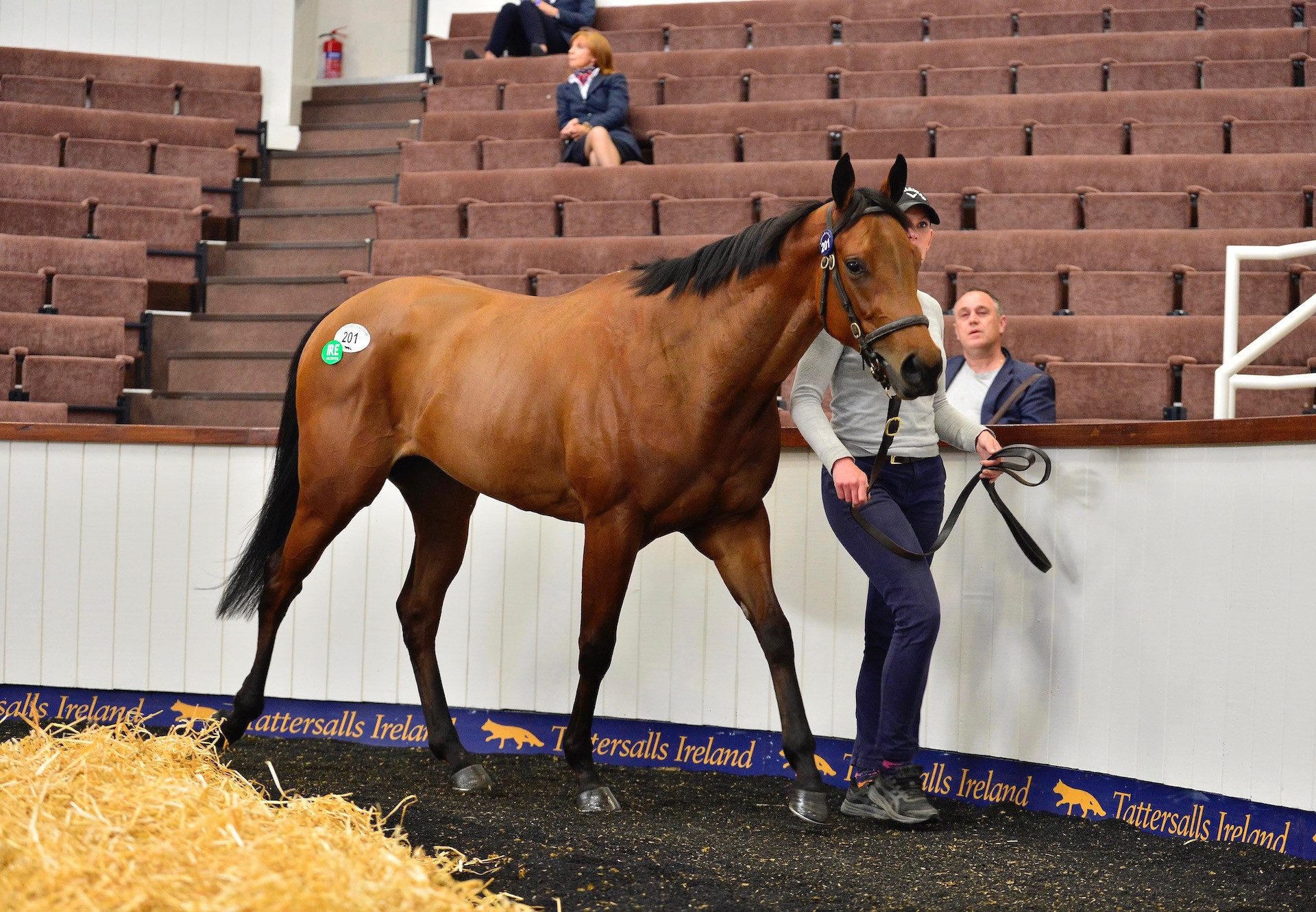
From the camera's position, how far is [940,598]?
387cm

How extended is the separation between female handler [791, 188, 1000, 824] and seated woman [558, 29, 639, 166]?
4.57m

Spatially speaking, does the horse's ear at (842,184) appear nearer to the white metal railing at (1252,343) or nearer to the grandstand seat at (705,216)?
the white metal railing at (1252,343)

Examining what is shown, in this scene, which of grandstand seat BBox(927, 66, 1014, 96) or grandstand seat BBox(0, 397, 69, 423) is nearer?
grandstand seat BBox(0, 397, 69, 423)

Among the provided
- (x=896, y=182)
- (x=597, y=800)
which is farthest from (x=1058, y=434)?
(x=597, y=800)

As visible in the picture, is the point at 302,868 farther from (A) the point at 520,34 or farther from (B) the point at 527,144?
(A) the point at 520,34

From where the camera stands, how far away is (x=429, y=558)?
424cm

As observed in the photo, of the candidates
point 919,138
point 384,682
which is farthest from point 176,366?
point 919,138

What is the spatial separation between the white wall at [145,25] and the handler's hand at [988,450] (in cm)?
842

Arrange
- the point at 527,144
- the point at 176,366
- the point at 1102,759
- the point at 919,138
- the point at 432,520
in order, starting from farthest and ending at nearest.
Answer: the point at 527,144 < the point at 919,138 < the point at 176,366 < the point at 432,520 < the point at 1102,759

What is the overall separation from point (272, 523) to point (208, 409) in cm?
262

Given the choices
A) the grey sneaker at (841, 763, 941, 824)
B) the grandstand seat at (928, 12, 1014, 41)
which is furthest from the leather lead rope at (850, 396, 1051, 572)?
the grandstand seat at (928, 12, 1014, 41)

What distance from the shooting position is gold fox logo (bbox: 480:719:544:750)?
4508 mm

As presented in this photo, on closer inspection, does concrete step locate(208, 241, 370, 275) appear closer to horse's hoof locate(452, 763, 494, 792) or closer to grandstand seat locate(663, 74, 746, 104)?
grandstand seat locate(663, 74, 746, 104)

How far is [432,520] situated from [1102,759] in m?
2.26
